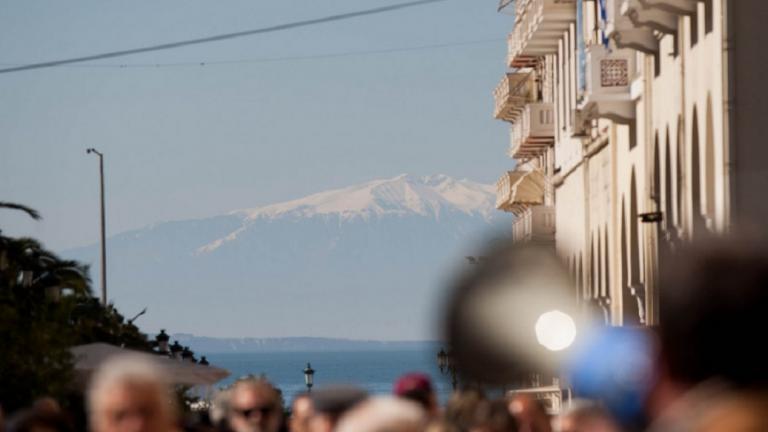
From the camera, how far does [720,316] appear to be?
3422mm

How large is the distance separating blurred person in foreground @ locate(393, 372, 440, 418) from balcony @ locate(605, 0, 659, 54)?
23855 mm

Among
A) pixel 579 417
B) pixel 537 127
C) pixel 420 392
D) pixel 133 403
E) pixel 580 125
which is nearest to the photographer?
pixel 133 403

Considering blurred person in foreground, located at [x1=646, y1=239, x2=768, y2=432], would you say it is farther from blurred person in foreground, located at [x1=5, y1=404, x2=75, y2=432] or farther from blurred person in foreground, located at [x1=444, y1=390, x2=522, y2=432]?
blurred person in foreground, located at [x1=444, y1=390, x2=522, y2=432]

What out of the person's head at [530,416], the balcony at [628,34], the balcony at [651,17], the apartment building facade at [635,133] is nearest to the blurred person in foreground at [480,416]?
the person's head at [530,416]

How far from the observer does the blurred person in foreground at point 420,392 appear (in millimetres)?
11812

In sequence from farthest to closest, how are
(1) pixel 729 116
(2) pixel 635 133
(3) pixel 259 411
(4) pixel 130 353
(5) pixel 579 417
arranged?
1. (2) pixel 635 133
2. (4) pixel 130 353
3. (1) pixel 729 116
4. (3) pixel 259 411
5. (5) pixel 579 417

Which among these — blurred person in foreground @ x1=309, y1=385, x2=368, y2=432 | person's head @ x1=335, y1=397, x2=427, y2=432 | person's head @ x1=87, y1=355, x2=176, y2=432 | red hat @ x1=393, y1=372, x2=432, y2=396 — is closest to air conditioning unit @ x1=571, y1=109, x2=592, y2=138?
red hat @ x1=393, y1=372, x2=432, y2=396

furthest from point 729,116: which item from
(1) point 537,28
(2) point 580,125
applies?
(1) point 537,28

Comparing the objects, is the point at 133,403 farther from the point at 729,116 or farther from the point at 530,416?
the point at 729,116

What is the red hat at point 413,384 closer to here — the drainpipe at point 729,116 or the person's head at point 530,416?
the person's head at point 530,416

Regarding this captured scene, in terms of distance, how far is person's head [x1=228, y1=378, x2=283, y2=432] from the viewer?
430 inches

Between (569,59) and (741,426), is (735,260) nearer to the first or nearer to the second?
(741,426)

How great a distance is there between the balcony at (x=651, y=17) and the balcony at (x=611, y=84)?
5975 mm

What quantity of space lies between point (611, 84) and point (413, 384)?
94.4 ft
